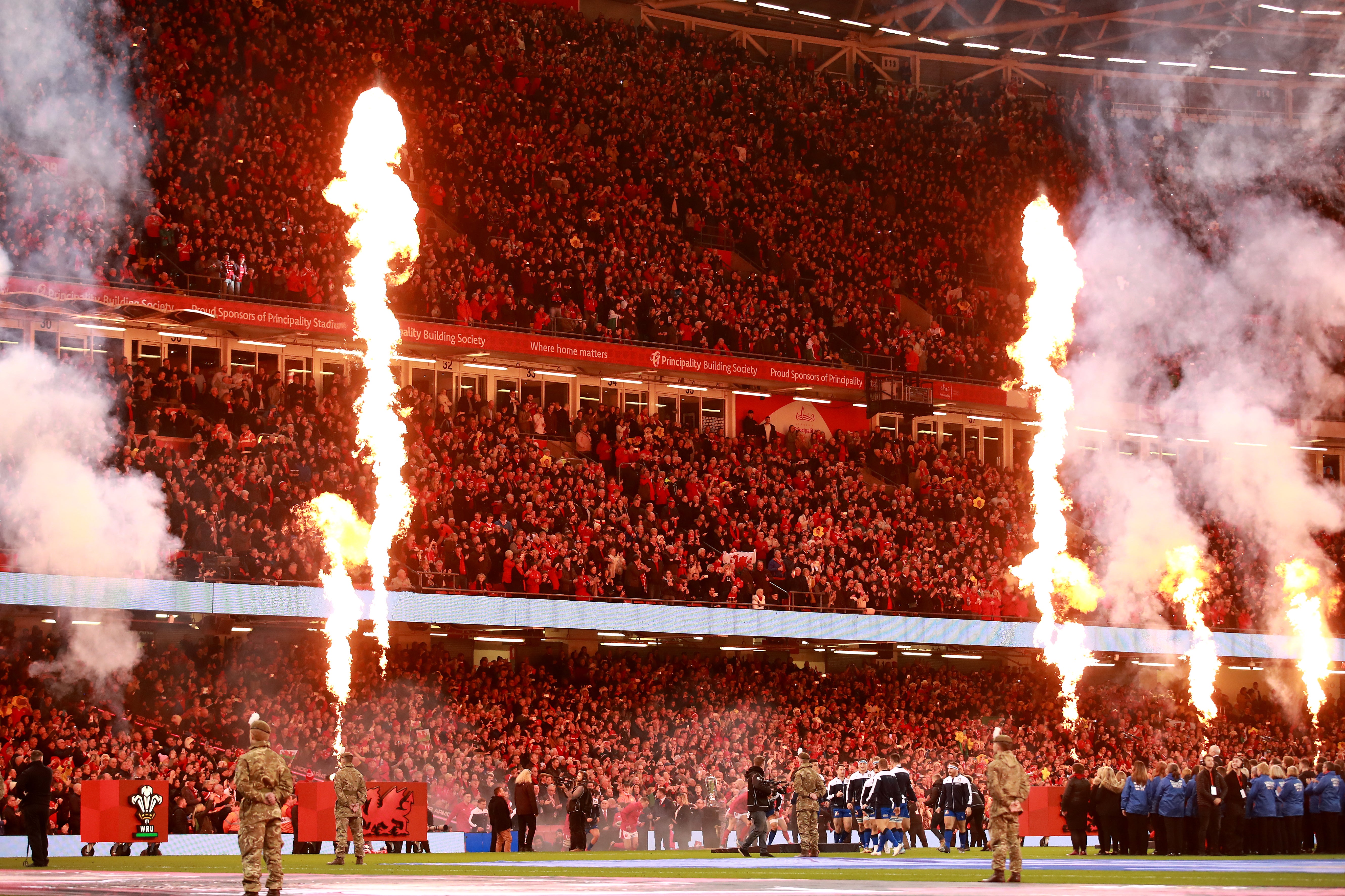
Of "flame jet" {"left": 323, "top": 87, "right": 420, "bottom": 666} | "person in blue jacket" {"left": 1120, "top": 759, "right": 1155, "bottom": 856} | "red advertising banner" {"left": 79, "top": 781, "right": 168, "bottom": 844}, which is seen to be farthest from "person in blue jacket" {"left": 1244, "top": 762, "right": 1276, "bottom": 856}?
"red advertising banner" {"left": 79, "top": 781, "right": 168, "bottom": 844}

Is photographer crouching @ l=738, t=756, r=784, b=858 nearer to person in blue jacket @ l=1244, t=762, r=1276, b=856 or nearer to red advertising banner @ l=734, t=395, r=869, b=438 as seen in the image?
person in blue jacket @ l=1244, t=762, r=1276, b=856

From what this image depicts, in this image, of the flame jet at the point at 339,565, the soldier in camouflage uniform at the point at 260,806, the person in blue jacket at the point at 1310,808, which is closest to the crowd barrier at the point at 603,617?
the flame jet at the point at 339,565

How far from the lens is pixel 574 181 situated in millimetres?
43688

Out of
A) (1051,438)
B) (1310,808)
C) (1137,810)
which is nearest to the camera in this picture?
(1137,810)

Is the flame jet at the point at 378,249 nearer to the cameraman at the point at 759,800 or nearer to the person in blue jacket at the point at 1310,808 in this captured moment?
the cameraman at the point at 759,800

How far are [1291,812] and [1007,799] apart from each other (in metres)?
10.1

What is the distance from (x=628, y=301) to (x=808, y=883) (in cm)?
2501

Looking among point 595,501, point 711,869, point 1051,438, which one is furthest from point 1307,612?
point 711,869

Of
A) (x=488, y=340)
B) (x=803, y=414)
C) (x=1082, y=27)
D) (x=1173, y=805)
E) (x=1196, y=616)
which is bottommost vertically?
(x=1173, y=805)

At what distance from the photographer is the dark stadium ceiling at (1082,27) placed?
51000 mm

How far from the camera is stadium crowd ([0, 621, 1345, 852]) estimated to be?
91.7ft

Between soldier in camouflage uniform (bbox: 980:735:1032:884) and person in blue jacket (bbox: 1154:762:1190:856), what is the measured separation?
27.3ft

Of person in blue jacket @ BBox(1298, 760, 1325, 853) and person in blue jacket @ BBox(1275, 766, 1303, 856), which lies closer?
person in blue jacket @ BBox(1275, 766, 1303, 856)

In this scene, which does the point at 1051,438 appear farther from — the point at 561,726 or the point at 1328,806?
the point at 1328,806
